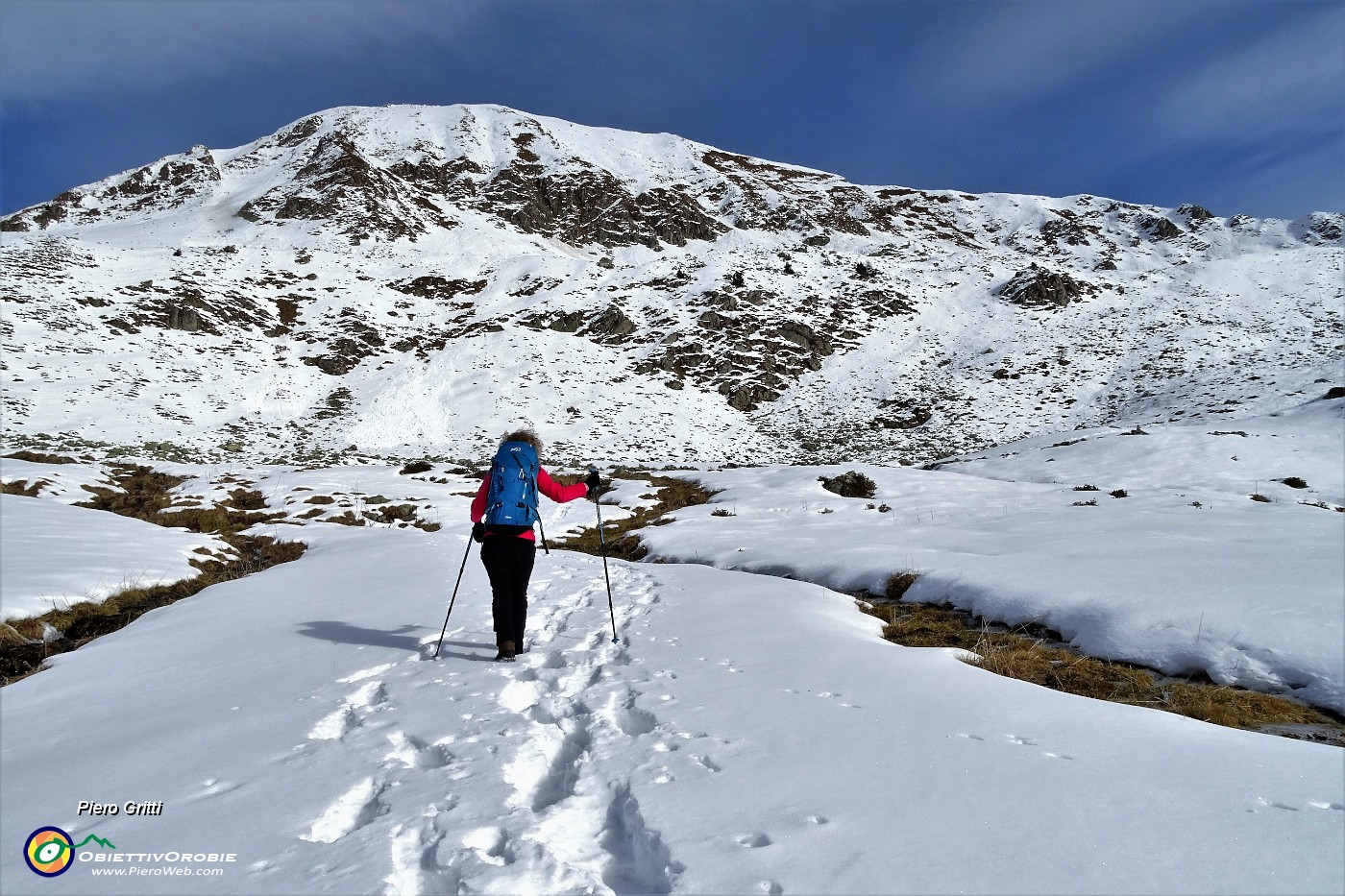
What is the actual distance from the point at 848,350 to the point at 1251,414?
2594cm

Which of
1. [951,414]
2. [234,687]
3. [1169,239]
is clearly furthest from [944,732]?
[1169,239]

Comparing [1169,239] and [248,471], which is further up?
[1169,239]

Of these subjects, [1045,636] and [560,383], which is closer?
[1045,636]

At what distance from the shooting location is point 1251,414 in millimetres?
22391

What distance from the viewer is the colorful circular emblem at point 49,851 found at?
2221 mm

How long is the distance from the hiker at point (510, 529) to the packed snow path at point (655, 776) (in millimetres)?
335

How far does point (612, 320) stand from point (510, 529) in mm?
42370

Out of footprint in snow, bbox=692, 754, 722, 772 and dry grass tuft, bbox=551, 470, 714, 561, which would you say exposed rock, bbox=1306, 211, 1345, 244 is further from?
footprint in snow, bbox=692, 754, 722, 772

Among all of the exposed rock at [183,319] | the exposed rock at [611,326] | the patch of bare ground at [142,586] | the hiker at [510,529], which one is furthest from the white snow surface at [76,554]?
the exposed rock at [611,326]

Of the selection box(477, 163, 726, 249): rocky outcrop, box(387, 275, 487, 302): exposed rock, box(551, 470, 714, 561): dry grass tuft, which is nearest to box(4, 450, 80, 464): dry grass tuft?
box(551, 470, 714, 561): dry grass tuft

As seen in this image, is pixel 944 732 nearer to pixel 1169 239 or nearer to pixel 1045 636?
pixel 1045 636

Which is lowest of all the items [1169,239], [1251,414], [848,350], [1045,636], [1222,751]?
[1045,636]

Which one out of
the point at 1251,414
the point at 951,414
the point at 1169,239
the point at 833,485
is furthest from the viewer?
the point at 1169,239

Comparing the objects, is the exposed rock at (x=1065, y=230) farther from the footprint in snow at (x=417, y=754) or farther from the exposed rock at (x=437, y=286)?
the footprint in snow at (x=417, y=754)
